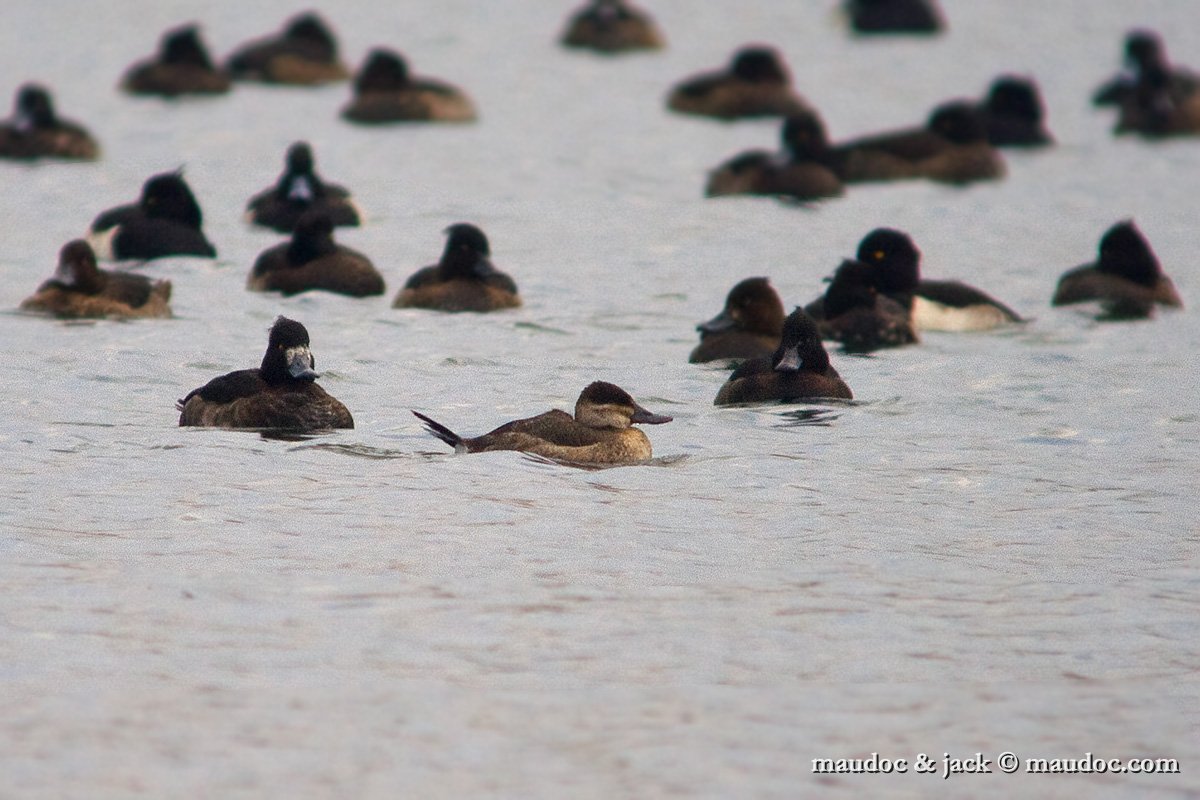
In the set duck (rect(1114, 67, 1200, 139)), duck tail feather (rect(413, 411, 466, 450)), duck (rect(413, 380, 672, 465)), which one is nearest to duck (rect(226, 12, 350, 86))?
duck (rect(1114, 67, 1200, 139))

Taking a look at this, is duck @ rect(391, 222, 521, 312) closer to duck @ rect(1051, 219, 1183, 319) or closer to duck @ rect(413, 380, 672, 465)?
duck @ rect(1051, 219, 1183, 319)

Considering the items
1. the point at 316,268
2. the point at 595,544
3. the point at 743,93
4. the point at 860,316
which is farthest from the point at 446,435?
the point at 743,93

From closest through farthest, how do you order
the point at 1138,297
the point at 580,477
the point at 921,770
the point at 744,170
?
the point at 921,770
the point at 580,477
the point at 1138,297
the point at 744,170

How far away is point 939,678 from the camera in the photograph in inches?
333

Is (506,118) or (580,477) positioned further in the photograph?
(506,118)

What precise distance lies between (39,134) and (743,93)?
9377 mm

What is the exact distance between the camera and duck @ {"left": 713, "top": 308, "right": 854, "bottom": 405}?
1347 cm

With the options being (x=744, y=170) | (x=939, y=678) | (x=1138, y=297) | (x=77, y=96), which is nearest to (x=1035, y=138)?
(x=744, y=170)

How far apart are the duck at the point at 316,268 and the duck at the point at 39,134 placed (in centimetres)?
747

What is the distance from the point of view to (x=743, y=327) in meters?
15.3

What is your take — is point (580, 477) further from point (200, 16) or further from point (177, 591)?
point (200, 16)

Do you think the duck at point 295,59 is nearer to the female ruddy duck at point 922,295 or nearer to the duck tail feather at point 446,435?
the female ruddy duck at point 922,295

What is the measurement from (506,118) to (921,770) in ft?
71.2

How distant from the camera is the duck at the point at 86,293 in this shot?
16125 mm
